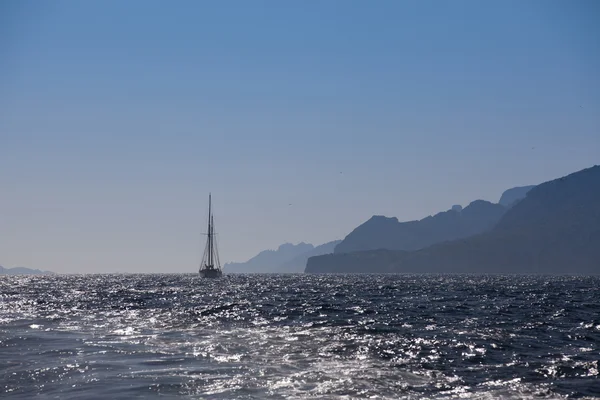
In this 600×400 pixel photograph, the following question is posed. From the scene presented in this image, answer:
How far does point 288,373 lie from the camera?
1132 inches

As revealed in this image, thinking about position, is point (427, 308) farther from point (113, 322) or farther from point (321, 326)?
point (113, 322)

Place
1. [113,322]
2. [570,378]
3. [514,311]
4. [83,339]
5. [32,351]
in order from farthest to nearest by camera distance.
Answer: [514,311] → [113,322] → [83,339] → [32,351] → [570,378]

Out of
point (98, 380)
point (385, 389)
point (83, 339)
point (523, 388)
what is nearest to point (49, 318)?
point (83, 339)

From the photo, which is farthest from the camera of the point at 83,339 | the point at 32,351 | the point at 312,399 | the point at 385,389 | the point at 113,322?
the point at 113,322

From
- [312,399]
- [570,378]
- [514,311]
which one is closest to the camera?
[312,399]

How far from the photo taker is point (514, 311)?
6228 cm

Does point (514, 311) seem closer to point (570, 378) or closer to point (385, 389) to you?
point (570, 378)

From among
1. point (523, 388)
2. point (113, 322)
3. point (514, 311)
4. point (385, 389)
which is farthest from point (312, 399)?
point (514, 311)

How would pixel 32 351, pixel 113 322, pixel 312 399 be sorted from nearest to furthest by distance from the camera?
pixel 312 399, pixel 32 351, pixel 113 322

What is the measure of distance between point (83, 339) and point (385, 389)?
74.1ft

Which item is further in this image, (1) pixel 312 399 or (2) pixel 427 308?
(2) pixel 427 308

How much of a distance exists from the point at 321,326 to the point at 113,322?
17.2 m

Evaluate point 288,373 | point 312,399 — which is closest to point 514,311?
point 288,373

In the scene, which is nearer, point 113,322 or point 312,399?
point 312,399
